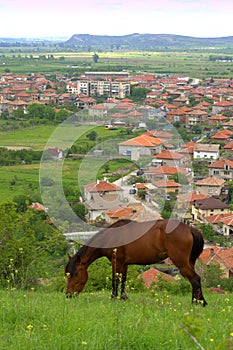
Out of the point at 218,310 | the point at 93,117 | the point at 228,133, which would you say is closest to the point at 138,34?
the point at 228,133

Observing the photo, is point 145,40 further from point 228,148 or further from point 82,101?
point 228,148

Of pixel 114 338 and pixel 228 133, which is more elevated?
pixel 114 338

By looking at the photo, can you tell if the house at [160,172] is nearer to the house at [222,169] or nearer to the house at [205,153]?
the house at [222,169]

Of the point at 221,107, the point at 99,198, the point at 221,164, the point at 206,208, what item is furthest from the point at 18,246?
the point at 221,107

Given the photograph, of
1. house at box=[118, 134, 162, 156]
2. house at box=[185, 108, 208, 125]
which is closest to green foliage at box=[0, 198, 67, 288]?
house at box=[118, 134, 162, 156]

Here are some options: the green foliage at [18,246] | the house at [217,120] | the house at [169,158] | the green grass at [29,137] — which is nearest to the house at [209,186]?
the house at [169,158]

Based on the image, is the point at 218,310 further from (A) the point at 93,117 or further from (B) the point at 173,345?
(A) the point at 93,117
